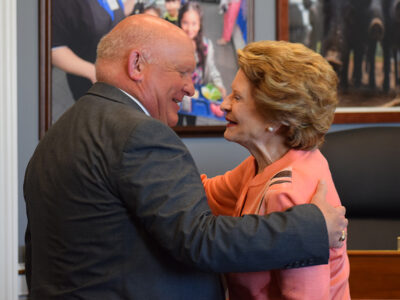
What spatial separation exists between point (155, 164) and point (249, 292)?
0.50 metres

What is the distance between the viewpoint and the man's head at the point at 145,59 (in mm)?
1608

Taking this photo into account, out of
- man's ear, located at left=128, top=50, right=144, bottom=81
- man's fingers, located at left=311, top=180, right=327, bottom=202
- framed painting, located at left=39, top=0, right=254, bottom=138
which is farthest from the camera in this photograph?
framed painting, located at left=39, top=0, right=254, bottom=138

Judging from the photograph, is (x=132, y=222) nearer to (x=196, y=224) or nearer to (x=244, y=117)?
(x=196, y=224)

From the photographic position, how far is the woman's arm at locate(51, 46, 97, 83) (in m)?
3.42

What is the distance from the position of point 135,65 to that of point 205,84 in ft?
6.24

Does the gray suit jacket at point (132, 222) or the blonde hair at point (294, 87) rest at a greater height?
the blonde hair at point (294, 87)

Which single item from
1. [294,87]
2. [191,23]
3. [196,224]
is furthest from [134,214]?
[191,23]

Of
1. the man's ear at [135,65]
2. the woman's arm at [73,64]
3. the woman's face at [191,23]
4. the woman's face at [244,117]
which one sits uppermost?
the woman's face at [191,23]

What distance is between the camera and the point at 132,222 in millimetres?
1431

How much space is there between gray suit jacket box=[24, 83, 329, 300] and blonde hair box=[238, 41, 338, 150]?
31 cm

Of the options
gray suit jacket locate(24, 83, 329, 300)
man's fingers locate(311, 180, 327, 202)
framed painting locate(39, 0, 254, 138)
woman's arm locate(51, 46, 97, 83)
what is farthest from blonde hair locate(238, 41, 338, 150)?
woman's arm locate(51, 46, 97, 83)

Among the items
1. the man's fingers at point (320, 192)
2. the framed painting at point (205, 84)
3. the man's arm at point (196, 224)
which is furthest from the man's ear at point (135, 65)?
the framed painting at point (205, 84)

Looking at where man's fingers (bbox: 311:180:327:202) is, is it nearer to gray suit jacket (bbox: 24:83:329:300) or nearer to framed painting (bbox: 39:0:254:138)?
gray suit jacket (bbox: 24:83:329:300)

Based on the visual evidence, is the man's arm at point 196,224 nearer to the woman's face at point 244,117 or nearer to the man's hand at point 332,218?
the man's hand at point 332,218
